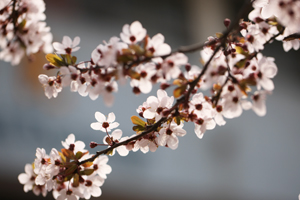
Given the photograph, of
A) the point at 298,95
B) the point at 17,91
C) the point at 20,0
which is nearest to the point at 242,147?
the point at 298,95

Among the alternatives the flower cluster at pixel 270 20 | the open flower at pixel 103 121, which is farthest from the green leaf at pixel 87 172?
the flower cluster at pixel 270 20

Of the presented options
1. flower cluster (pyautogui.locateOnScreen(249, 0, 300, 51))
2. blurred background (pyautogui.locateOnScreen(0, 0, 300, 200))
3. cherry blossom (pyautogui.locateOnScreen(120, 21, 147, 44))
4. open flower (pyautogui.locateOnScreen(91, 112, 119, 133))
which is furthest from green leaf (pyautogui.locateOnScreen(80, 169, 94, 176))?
blurred background (pyautogui.locateOnScreen(0, 0, 300, 200))

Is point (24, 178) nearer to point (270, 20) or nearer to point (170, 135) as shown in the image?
point (170, 135)

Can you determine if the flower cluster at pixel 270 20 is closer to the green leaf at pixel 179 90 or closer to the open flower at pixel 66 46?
the green leaf at pixel 179 90

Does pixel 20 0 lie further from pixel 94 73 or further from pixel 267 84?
pixel 267 84

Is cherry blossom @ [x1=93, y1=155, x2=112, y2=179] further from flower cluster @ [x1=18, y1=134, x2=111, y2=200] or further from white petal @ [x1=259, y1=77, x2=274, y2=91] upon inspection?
white petal @ [x1=259, y1=77, x2=274, y2=91]
